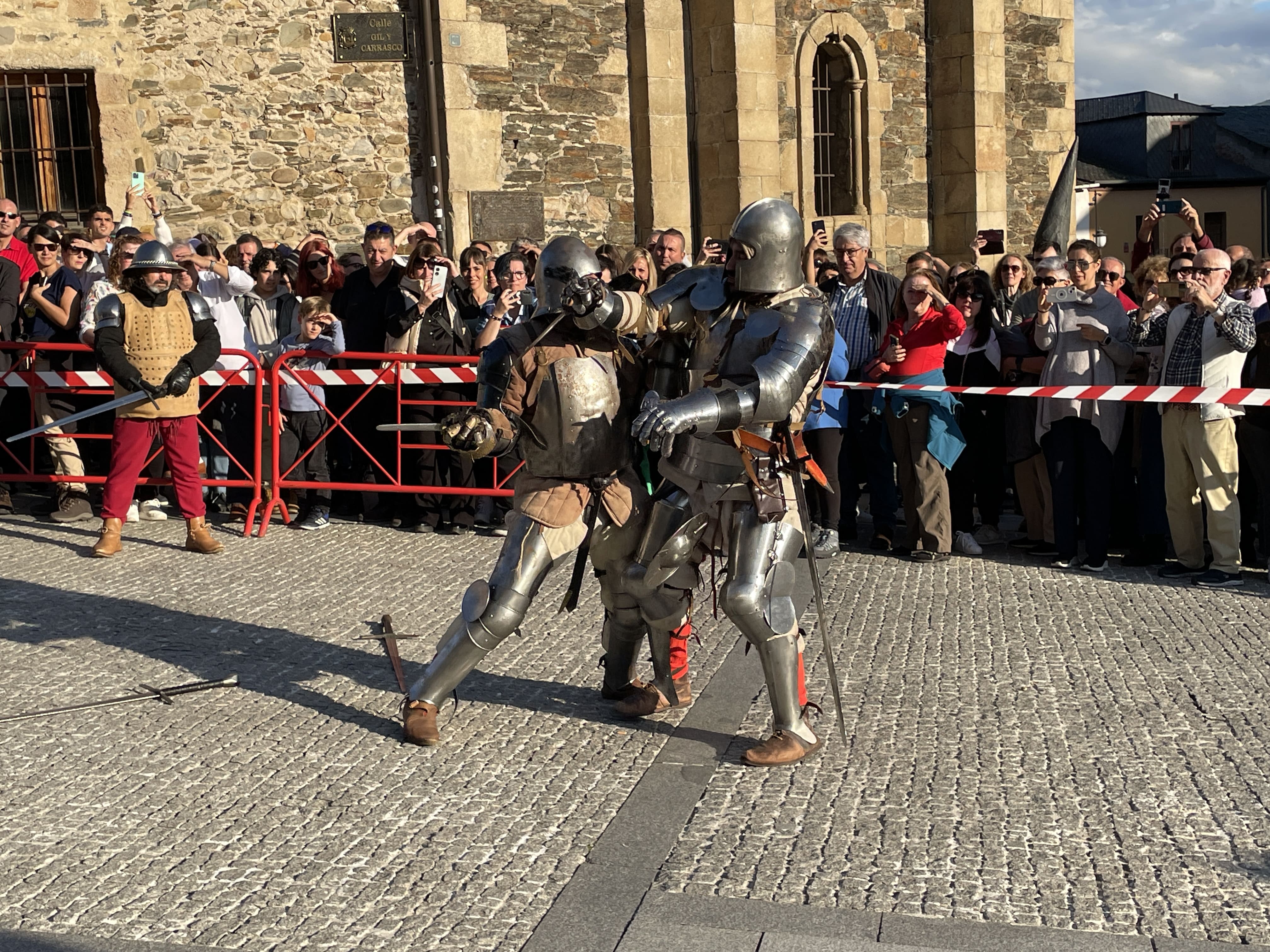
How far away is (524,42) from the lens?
47.2 feet

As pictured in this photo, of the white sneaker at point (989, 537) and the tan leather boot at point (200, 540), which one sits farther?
the white sneaker at point (989, 537)

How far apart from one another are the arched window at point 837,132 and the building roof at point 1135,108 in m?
31.8

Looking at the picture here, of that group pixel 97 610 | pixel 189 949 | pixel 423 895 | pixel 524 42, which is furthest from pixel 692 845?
pixel 524 42

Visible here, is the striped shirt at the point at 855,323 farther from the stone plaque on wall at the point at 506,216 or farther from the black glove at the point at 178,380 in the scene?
the stone plaque on wall at the point at 506,216

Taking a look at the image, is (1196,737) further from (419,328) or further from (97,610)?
(419,328)

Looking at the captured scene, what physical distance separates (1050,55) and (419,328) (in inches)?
478

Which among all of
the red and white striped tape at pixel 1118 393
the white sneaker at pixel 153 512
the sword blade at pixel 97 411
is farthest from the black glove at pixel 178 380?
the red and white striped tape at pixel 1118 393

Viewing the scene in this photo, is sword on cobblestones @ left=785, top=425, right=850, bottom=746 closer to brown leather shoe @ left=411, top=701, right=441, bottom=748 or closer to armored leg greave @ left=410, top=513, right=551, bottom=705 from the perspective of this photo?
armored leg greave @ left=410, top=513, right=551, bottom=705

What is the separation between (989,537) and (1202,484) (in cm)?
151

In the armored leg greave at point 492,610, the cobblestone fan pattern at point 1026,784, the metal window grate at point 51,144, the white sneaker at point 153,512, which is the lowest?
the cobblestone fan pattern at point 1026,784

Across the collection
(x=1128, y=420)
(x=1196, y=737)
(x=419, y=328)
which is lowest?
(x=1196, y=737)

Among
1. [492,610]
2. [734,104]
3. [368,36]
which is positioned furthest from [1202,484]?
[368,36]

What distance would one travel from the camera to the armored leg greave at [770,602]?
467 centimetres

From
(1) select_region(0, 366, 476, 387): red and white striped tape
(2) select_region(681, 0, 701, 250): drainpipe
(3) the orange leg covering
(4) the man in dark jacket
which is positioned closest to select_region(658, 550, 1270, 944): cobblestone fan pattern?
(3) the orange leg covering
